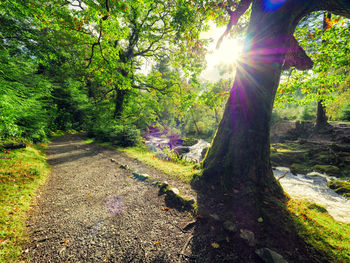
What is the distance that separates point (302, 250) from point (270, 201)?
0.92 metres

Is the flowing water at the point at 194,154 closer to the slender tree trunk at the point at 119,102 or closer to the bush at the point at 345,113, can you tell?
the slender tree trunk at the point at 119,102

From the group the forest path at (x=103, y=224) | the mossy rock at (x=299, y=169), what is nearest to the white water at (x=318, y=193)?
the mossy rock at (x=299, y=169)

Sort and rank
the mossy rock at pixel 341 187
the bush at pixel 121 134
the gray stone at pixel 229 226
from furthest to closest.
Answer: the bush at pixel 121 134 < the mossy rock at pixel 341 187 < the gray stone at pixel 229 226

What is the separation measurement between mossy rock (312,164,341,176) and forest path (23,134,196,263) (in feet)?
34.0

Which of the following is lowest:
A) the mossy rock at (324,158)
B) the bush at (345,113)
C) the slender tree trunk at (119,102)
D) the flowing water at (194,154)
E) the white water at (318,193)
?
the flowing water at (194,154)

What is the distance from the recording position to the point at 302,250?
75.6 inches

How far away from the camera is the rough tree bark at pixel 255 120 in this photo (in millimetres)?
2844

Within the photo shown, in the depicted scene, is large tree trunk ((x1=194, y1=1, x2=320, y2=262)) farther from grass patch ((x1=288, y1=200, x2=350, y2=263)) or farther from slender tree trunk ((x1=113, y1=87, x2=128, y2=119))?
slender tree trunk ((x1=113, y1=87, x2=128, y2=119))

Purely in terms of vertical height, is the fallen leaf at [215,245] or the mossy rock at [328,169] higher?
the mossy rock at [328,169]

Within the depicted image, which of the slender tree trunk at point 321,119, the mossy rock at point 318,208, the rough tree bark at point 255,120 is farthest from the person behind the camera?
the slender tree trunk at point 321,119

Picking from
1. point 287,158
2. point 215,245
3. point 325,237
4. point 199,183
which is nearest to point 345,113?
point 287,158

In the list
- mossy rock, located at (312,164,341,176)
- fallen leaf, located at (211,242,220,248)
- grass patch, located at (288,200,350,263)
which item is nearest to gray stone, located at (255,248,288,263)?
fallen leaf, located at (211,242,220,248)

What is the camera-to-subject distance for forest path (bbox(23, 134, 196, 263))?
1.92 m

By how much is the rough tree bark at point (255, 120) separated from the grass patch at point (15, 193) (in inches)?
142
